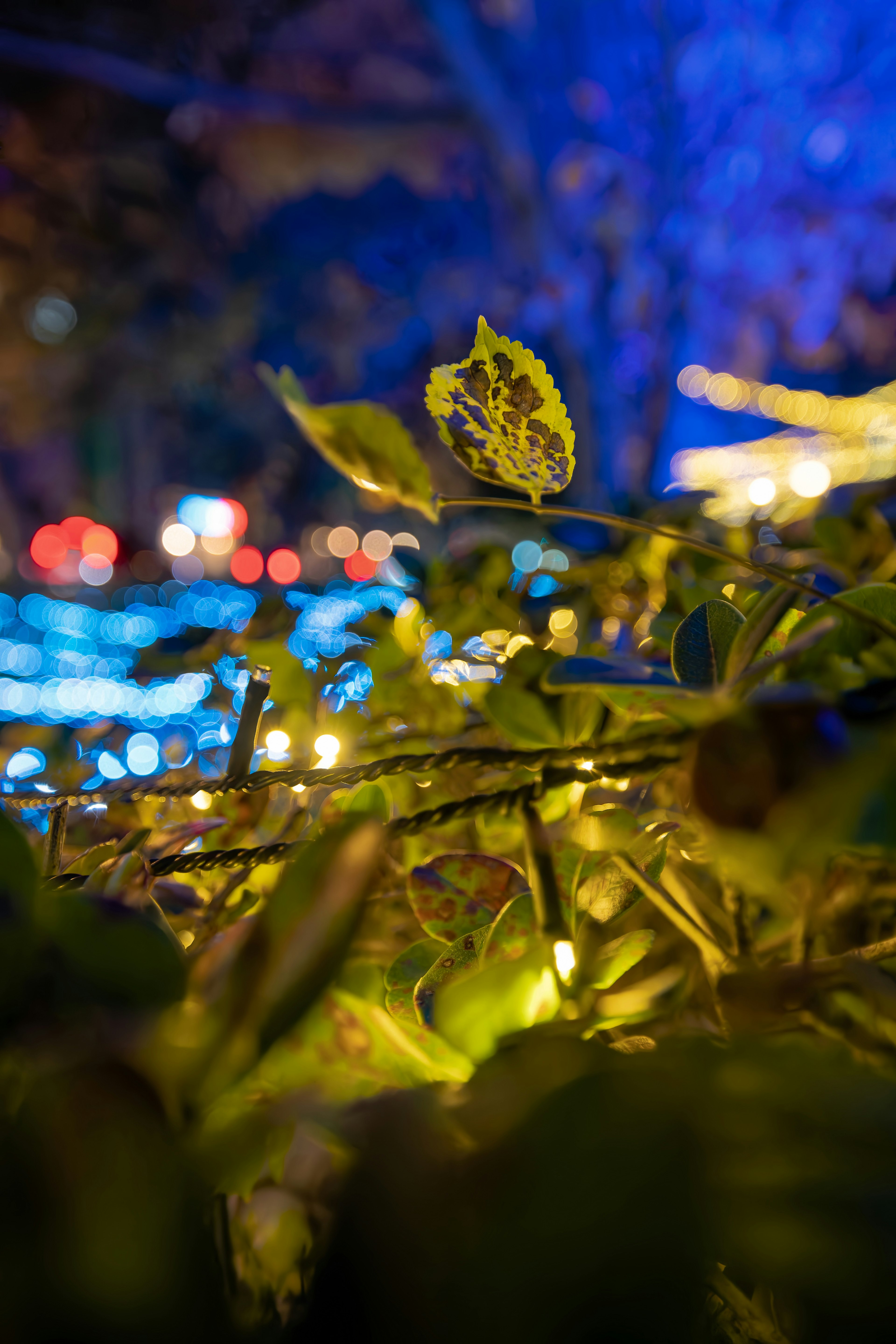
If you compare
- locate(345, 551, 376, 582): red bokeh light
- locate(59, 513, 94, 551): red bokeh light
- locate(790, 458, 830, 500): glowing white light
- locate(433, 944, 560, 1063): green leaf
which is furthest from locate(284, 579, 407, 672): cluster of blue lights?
locate(59, 513, 94, 551): red bokeh light

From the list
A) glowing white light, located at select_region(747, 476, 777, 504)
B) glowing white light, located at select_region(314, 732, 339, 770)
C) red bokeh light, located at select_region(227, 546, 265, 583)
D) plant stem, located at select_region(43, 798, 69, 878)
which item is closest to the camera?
plant stem, located at select_region(43, 798, 69, 878)

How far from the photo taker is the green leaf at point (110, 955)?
86mm

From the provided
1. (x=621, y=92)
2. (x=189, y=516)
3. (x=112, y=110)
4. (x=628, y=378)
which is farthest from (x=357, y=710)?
(x=189, y=516)

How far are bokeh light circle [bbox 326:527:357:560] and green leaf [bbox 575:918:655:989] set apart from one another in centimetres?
322

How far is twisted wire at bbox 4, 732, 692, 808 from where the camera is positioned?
5.1 inches

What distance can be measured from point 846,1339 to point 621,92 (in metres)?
2.83

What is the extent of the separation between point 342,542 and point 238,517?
553 mm

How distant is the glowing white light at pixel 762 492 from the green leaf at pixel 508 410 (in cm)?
48

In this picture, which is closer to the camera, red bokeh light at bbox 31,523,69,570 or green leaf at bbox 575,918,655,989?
green leaf at bbox 575,918,655,989

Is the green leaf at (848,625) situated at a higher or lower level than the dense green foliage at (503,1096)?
higher

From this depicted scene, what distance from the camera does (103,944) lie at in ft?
0.29

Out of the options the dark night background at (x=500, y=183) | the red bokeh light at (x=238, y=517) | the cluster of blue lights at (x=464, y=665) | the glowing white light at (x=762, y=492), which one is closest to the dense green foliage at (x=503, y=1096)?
the cluster of blue lights at (x=464, y=665)

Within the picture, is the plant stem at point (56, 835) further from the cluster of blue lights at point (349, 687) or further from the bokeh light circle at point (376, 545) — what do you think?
the bokeh light circle at point (376, 545)

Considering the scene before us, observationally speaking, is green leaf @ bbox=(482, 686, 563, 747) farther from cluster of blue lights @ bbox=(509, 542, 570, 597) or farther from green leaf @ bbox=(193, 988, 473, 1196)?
cluster of blue lights @ bbox=(509, 542, 570, 597)
